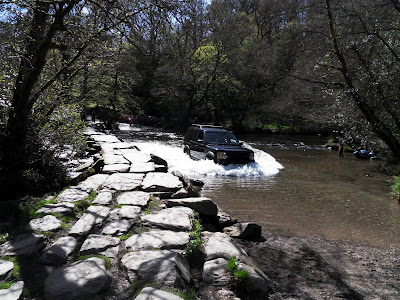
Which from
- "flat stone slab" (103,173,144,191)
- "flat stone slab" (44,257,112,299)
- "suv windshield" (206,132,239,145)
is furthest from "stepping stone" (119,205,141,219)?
"suv windshield" (206,132,239,145)

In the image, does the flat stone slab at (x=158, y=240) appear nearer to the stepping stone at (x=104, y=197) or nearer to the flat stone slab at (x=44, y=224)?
the flat stone slab at (x=44, y=224)

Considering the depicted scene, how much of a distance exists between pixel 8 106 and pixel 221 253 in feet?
15.8

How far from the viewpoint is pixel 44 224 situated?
12.6 ft

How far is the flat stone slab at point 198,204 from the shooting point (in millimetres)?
5125

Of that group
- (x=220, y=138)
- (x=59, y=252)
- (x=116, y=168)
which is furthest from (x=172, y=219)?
(x=220, y=138)

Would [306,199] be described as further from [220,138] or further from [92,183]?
[92,183]

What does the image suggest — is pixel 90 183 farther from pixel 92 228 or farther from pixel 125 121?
pixel 125 121

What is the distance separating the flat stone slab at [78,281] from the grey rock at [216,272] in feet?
3.43

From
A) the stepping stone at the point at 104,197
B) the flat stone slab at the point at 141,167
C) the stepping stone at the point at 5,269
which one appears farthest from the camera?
the flat stone slab at the point at 141,167

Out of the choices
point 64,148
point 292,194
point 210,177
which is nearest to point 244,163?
point 210,177

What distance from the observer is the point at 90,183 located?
20.0 feet

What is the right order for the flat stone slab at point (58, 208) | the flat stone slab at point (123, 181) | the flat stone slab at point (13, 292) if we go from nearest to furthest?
the flat stone slab at point (13, 292), the flat stone slab at point (58, 208), the flat stone slab at point (123, 181)

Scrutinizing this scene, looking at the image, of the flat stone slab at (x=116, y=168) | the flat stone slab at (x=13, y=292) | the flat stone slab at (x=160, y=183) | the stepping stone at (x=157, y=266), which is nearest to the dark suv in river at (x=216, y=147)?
the flat stone slab at (x=116, y=168)

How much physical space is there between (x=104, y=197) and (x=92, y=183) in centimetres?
117
